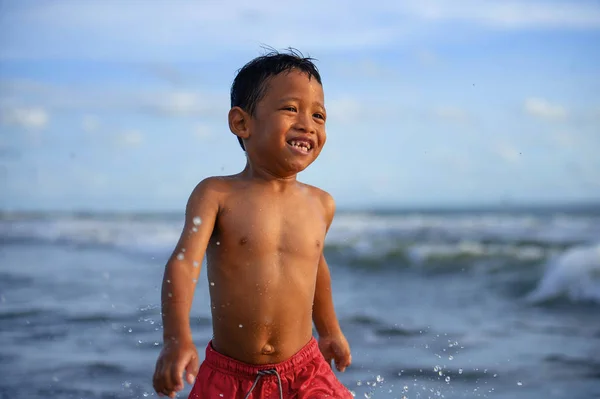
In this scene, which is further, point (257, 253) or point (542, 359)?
point (542, 359)

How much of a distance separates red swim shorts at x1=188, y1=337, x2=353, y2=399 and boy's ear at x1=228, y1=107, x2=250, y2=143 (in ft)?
2.45

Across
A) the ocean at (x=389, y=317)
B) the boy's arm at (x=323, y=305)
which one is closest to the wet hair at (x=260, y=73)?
the boy's arm at (x=323, y=305)

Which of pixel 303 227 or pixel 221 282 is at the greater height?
pixel 303 227

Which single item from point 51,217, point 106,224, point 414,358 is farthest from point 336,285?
point 51,217

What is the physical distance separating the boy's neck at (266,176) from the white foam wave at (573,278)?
5630 mm

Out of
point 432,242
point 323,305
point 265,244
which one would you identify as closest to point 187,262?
point 265,244

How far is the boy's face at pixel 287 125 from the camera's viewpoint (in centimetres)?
286

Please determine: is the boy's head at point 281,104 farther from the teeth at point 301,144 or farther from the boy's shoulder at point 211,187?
the boy's shoulder at point 211,187

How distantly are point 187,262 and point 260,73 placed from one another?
0.72m

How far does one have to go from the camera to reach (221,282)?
9.20 feet

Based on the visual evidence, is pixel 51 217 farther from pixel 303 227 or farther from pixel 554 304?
pixel 303 227

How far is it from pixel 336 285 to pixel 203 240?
6277 mm

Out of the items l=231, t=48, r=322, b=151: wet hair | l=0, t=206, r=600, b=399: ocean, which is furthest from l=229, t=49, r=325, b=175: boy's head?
l=0, t=206, r=600, b=399: ocean

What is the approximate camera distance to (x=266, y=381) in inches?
111
